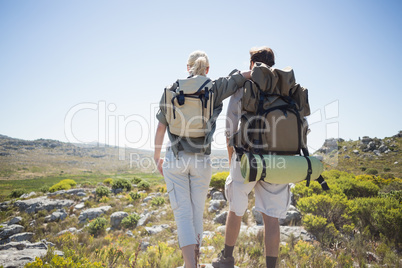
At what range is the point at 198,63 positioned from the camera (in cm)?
192

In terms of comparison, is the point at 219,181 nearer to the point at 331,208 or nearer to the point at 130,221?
the point at 130,221

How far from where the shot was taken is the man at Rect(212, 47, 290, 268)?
1934mm

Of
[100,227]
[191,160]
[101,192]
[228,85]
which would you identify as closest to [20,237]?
[100,227]

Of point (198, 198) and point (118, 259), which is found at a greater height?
point (198, 198)

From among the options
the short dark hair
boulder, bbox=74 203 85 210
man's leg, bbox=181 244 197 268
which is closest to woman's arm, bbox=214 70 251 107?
the short dark hair

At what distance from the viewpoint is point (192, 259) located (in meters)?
1.61

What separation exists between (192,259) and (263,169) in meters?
0.97

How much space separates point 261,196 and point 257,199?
6 cm

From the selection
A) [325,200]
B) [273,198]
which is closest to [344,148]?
[325,200]

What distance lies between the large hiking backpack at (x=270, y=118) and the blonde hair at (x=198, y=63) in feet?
1.51

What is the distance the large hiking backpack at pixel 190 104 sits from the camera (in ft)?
5.82

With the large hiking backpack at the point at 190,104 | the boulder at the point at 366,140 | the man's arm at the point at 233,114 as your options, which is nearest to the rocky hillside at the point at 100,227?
the large hiking backpack at the point at 190,104

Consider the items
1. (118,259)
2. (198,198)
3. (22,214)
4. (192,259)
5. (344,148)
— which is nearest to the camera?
(192,259)

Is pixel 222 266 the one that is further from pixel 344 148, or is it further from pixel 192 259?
pixel 344 148
